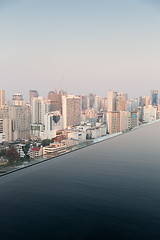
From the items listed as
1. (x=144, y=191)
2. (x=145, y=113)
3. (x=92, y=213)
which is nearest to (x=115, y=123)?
(x=145, y=113)

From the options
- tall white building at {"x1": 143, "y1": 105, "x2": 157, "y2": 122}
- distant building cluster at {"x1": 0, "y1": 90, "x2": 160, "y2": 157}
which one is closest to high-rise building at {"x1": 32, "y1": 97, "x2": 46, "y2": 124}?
distant building cluster at {"x1": 0, "y1": 90, "x2": 160, "y2": 157}

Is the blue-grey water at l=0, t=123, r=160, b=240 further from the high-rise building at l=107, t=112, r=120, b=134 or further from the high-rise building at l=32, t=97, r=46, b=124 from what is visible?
the high-rise building at l=32, t=97, r=46, b=124

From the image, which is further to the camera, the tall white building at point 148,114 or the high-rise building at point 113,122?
the tall white building at point 148,114

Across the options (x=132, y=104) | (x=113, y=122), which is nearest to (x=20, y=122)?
(x=113, y=122)

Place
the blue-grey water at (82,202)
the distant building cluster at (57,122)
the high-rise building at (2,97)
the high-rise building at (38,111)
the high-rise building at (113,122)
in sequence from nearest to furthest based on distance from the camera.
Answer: the blue-grey water at (82,202), the distant building cluster at (57,122), the high-rise building at (113,122), the high-rise building at (38,111), the high-rise building at (2,97)

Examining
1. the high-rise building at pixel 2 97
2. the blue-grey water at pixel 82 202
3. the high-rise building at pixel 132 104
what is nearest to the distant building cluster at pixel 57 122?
the high-rise building at pixel 2 97

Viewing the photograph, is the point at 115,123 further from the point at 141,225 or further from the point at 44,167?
the point at 141,225

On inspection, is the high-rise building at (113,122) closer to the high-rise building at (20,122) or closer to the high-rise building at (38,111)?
the high-rise building at (20,122)
